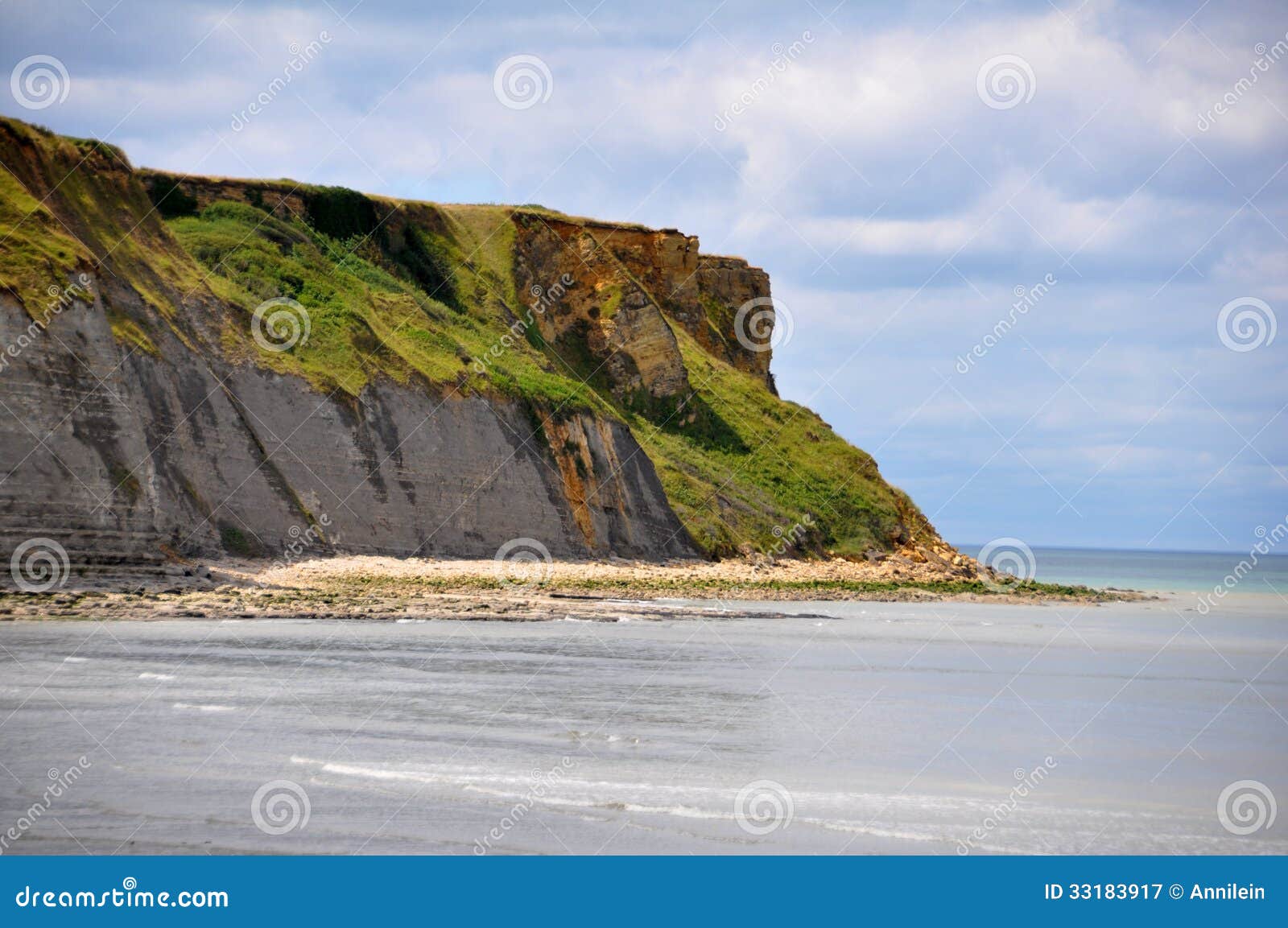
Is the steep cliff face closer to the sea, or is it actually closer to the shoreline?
the shoreline

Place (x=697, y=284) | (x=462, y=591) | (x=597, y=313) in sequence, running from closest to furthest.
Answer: (x=462, y=591)
(x=597, y=313)
(x=697, y=284)

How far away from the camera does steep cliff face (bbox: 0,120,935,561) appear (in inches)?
1364

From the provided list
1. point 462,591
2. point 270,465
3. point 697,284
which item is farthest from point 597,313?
point 462,591

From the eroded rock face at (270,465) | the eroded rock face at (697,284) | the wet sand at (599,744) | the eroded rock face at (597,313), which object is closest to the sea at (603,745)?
the wet sand at (599,744)

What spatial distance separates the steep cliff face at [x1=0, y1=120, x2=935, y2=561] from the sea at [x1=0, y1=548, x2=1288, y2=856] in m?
8.41

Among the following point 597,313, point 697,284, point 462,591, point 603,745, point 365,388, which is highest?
point 697,284

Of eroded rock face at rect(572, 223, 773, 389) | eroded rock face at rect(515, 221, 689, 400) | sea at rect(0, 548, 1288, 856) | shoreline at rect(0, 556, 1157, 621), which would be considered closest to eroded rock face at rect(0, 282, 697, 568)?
shoreline at rect(0, 556, 1157, 621)

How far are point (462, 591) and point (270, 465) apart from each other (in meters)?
7.98

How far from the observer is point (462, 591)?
40062 mm

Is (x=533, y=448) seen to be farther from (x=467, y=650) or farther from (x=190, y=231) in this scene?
(x=467, y=650)

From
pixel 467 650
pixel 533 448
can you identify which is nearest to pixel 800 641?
pixel 467 650

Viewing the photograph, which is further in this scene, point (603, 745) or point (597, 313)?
point (597, 313)

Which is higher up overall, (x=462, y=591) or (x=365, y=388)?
(x=365, y=388)

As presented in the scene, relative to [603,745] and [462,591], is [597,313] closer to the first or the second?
[462,591]
